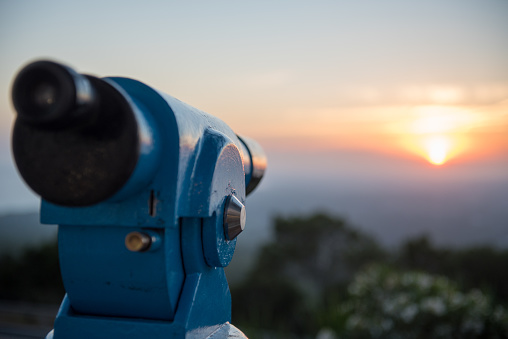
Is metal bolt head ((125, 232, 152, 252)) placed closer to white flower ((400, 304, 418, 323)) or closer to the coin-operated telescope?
the coin-operated telescope

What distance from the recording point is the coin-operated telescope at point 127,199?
1107mm

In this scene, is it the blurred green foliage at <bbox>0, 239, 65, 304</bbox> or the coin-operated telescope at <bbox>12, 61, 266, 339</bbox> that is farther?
the blurred green foliage at <bbox>0, 239, 65, 304</bbox>

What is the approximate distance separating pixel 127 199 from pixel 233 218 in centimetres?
38

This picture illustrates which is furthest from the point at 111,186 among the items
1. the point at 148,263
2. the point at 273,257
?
the point at 273,257

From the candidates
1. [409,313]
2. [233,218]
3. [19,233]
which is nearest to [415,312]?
[409,313]

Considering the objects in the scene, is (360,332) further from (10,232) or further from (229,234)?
(10,232)

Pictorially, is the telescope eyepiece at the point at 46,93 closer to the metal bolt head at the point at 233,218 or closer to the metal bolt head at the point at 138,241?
the metal bolt head at the point at 138,241

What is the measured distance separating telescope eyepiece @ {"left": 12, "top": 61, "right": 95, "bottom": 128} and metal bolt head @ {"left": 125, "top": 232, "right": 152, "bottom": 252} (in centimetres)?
36

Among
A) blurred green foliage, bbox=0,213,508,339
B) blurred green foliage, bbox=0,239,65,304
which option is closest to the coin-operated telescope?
blurred green foliage, bbox=0,213,508,339

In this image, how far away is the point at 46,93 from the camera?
38.3 inches

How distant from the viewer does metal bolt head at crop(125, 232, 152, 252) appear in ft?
3.94

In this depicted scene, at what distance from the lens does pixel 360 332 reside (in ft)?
20.4

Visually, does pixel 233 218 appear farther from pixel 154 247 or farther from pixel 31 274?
pixel 31 274

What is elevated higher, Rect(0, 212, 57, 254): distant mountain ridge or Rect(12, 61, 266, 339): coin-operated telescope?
Rect(12, 61, 266, 339): coin-operated telescope
